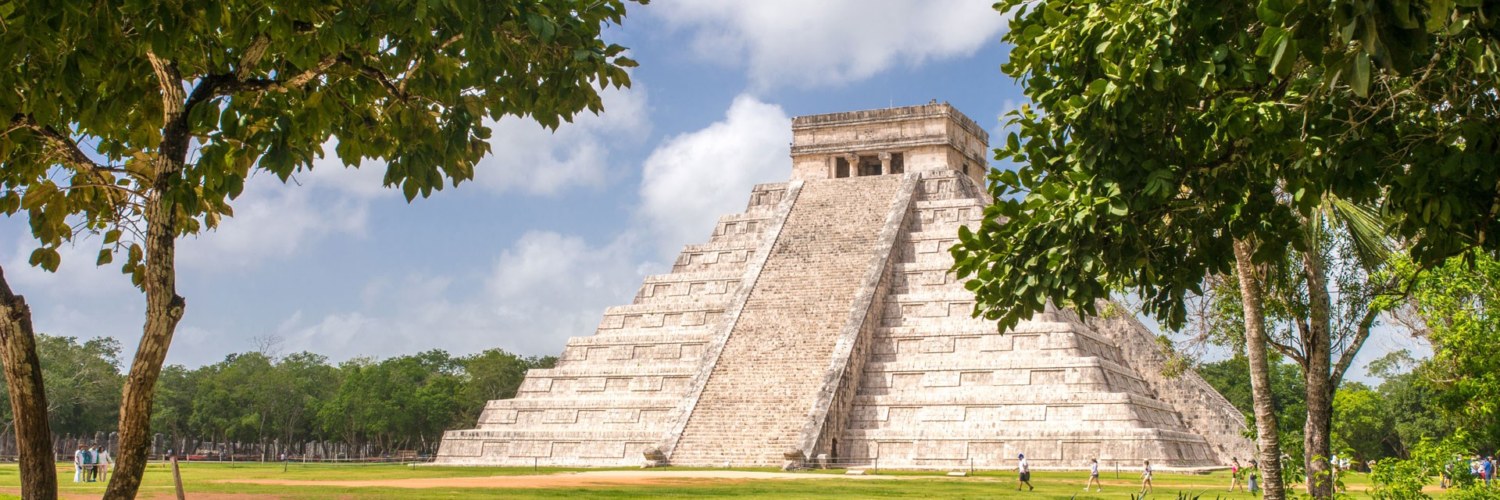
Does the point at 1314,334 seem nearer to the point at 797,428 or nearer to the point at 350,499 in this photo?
the point at 350,499

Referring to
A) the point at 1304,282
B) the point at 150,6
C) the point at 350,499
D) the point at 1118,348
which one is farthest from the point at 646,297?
the point at 150,6

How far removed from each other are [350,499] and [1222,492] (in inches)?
446

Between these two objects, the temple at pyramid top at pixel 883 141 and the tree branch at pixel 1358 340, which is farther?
the temple at pyramid top at pixel 883 141

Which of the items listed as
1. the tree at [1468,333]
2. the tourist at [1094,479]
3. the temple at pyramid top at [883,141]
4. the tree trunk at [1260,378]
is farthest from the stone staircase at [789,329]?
the tree trunk at [1260,378]

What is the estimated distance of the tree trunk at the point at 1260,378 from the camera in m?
10.4

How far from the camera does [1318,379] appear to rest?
35.8 feet

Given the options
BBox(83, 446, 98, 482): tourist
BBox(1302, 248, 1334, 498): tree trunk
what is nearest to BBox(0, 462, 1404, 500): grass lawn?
BBox(83, 446, 98, 482): tourist

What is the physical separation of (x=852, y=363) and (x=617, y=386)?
5484 millimetres

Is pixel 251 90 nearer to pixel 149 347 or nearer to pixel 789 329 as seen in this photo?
pixel 149 347

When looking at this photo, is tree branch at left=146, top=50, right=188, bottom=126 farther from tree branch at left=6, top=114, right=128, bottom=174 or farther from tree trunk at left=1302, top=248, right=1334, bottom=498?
tree trunk at left=1302, top=248, right=1334, bottom=498

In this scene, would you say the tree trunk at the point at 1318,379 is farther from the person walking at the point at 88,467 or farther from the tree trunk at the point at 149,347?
the person walking at the point at 88,467

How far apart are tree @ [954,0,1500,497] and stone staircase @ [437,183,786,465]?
65.3ft

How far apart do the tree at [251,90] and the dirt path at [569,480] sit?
11.7 m

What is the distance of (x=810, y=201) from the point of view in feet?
109
